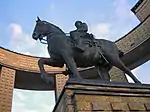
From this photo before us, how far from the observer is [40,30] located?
4246 millimetres

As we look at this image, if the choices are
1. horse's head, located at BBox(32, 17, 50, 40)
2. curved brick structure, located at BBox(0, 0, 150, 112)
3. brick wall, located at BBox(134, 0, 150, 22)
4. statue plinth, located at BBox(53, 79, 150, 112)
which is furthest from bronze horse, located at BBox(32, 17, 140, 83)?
brick wall, located at BBox(134, 0, 150, 22)

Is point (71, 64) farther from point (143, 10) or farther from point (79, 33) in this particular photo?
point (143, 10)

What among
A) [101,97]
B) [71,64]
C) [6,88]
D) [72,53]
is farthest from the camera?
[6,88]

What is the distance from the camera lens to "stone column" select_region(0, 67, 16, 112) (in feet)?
25.4

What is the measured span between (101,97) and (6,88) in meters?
5.74

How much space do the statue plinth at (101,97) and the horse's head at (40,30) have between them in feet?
4.36

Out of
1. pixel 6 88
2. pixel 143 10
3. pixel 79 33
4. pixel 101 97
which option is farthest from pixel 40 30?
pixel 143 10

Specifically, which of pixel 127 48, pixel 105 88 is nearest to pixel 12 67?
pixel 127 48

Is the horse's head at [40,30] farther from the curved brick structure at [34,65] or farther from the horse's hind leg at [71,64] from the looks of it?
the curved brick structure at [34,65]

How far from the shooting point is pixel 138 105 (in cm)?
329

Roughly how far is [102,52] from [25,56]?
5.80 meters

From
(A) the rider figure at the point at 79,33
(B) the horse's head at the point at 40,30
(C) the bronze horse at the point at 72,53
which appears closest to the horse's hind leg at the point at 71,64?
(C) the bronze horse at the point at 72,53

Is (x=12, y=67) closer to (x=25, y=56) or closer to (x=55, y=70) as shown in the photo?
(x=25, y=56)

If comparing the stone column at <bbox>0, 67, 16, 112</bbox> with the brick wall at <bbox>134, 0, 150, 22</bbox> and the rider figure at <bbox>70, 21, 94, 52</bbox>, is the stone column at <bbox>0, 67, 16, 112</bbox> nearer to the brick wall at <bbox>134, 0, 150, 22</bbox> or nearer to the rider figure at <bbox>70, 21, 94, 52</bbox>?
the rider figure at <bbox>70, 21, 94, 52</bbox>
